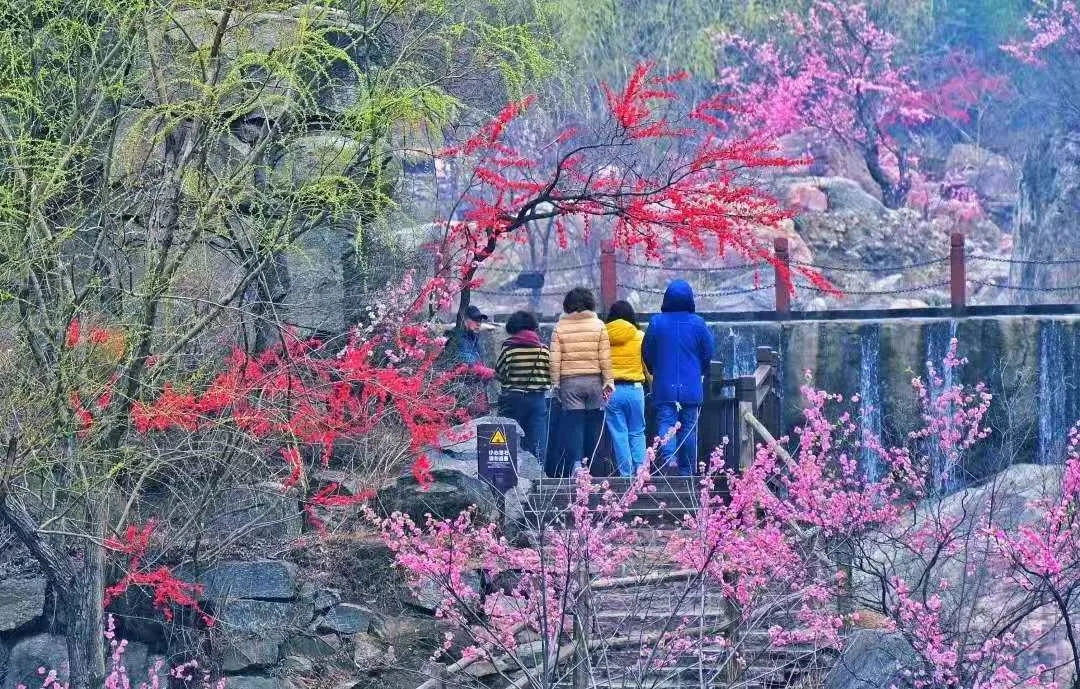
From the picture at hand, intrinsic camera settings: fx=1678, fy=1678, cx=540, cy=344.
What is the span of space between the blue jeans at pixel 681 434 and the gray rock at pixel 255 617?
294 centimetres

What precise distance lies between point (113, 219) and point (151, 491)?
264 centimetres

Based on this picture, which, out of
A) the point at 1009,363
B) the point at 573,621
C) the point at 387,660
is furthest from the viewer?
the point at 1009,363

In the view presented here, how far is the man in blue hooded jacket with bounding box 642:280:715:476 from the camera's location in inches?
474

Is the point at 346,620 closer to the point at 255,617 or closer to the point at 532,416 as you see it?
the point at 255,617

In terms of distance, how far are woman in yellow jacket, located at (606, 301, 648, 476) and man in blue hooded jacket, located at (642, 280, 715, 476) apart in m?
0.12

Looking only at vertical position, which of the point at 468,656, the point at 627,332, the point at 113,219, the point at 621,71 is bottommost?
the point at 468,656

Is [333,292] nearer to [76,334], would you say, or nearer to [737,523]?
[76,334]

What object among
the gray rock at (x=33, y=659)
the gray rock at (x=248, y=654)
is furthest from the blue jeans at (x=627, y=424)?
the gray rock at (x=33, y=659)

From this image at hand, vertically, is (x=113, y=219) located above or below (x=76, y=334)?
above

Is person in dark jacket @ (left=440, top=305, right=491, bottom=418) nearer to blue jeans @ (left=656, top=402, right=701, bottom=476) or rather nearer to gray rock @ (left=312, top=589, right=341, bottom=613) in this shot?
blue jeans @ (left=656, top=402, right=701, bottom=476)

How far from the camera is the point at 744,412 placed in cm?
1194

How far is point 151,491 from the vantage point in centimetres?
1225

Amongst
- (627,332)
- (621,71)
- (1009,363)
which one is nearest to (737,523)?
(627,332)

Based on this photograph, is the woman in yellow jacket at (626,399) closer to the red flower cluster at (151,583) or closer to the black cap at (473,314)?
the black cap at (473,314)
